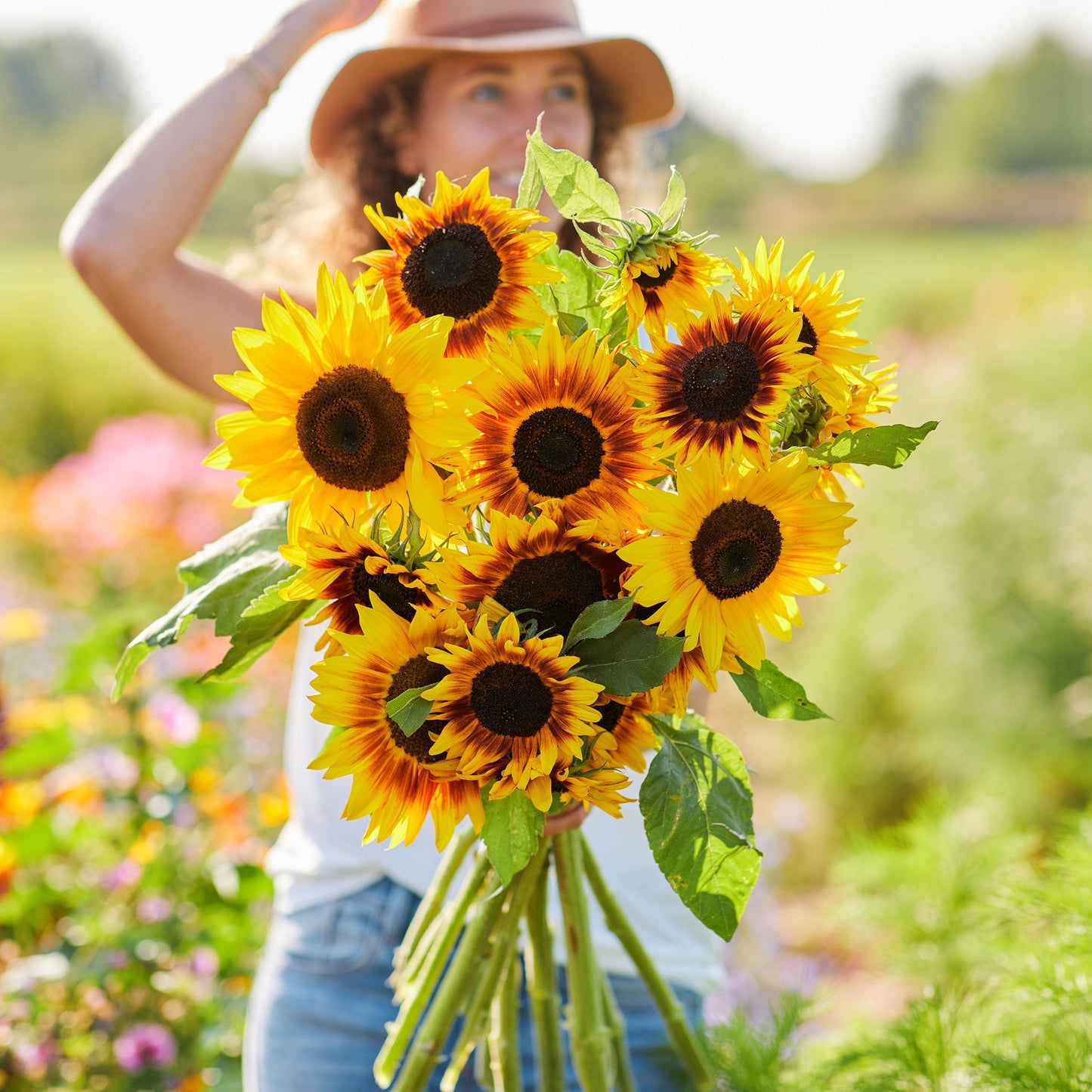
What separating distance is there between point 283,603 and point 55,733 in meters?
1.00

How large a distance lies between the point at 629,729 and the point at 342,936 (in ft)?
1.77

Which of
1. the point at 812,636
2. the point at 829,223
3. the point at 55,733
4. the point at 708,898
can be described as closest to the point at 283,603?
the point at 708,898

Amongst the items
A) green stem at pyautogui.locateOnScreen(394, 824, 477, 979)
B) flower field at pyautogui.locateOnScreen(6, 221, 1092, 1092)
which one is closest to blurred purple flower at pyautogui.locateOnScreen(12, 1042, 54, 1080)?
flower field at pyautogui.locateOnScreen(6, 221, 1092, 1092)

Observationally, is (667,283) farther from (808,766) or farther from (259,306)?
(808,766)

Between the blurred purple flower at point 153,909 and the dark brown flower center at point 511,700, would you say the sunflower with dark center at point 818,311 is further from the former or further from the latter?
the blurred purple flower at point 153,909

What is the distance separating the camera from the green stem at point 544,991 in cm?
69

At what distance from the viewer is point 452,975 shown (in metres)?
0.69

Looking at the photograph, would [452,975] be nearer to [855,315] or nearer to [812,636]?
[855,315]

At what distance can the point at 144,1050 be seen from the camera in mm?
1266

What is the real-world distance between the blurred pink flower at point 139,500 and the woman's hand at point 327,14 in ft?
5.97

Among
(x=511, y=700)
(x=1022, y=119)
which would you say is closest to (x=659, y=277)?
(x=511, y=700)

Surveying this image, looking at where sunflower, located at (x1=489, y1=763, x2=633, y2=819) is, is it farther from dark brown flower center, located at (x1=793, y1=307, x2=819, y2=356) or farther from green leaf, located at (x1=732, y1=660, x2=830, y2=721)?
dark brown flower center, located at (x1=793, y1=307, x2=819, y2=356)

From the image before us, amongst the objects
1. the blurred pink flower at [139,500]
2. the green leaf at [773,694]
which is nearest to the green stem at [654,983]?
the green leaf at [773,694]

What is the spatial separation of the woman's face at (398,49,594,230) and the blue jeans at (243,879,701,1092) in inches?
27.2
